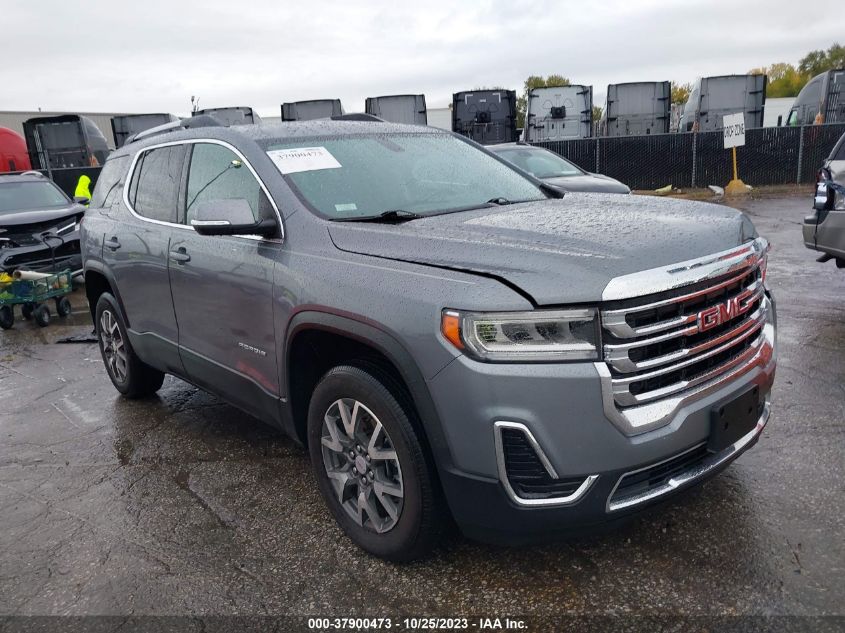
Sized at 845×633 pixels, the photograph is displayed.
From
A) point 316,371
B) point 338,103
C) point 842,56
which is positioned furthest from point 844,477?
point 842,56

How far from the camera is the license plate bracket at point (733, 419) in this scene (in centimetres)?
256

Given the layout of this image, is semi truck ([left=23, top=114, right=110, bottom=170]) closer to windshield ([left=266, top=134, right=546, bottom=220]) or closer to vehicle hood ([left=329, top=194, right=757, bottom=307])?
windshield ([left=266, top=134, right=546, bottom=220])

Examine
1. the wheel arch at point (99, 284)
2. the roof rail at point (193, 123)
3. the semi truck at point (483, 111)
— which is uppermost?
the semi truck at point (483, 111)

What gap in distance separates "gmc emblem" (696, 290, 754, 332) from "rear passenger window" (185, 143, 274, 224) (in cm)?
193

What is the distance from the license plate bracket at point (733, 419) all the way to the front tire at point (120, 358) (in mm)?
3920

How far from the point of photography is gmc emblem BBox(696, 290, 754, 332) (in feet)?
8.27

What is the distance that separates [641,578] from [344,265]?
1.72 meters

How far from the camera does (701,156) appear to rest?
683 inches

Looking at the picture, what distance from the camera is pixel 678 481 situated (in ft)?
8.32

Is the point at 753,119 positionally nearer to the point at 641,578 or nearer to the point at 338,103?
the point at 338,103

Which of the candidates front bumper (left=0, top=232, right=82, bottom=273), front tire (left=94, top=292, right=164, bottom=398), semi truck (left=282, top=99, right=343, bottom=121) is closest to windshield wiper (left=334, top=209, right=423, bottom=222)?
front tire (left=94, top=292, right=164, bottom=398)

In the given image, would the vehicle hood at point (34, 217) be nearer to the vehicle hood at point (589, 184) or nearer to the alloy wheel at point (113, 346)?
the alloy wheel at point (113, 346)

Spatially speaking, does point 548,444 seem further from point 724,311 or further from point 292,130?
point 292,130

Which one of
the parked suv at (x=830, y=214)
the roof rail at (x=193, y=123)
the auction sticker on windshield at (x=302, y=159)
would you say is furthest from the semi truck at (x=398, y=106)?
the auction sticker on windshield at (x=302, y=159)
